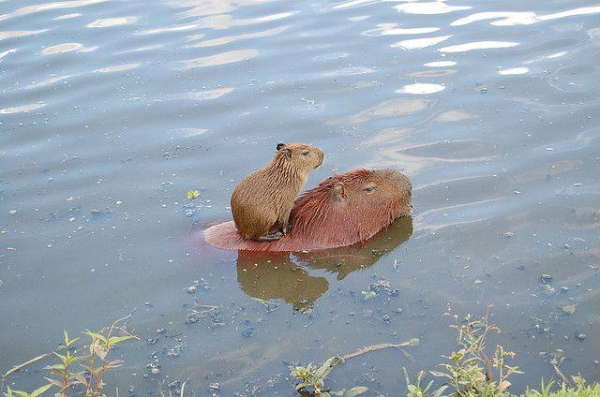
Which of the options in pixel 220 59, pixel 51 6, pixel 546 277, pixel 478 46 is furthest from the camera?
pixel 51 6

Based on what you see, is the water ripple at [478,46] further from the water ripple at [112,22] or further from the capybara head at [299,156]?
the water ripple at [112,22]

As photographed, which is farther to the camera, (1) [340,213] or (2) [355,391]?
(1) [340,213]

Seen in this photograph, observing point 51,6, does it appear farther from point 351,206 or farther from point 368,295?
point 368,295

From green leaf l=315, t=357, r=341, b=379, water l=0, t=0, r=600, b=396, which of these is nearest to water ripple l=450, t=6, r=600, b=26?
water l=0, t=0, r=600, b=396

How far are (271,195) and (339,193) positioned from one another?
1.49 feet

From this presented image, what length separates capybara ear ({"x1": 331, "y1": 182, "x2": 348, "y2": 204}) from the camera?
17.8ft

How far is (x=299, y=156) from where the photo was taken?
18.3 feet

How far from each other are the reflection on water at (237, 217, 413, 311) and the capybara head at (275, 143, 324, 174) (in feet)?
1.93

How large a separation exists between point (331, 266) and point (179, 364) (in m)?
1.27

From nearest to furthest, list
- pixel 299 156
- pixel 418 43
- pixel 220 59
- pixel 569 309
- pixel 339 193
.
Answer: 1. pixel 569 309
2. pixel 339 193
3. pixel 299 156
4. pixel 418 43
5. pixel 220 59

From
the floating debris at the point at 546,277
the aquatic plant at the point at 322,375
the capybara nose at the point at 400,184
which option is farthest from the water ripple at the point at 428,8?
the aquatic plant at the point at 322,375

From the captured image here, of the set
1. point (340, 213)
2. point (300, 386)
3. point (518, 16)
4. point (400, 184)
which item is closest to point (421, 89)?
point (518, 16)

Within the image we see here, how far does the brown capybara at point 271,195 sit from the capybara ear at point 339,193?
246 millimetres

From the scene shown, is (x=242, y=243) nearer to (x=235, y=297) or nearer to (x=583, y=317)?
(x=235, y=297)
